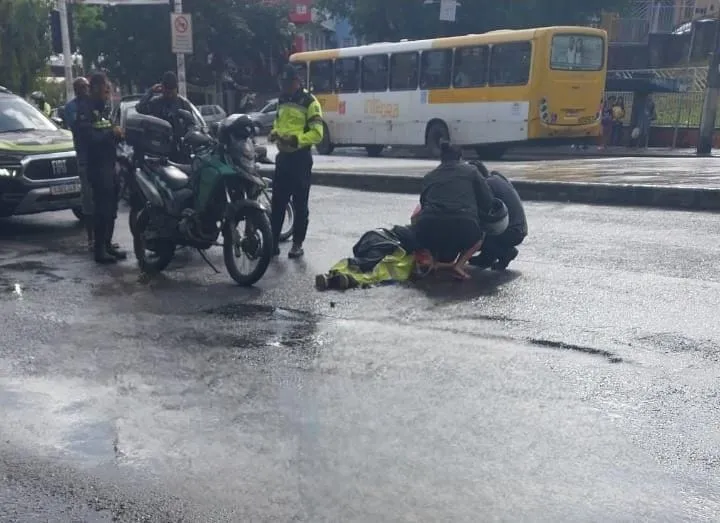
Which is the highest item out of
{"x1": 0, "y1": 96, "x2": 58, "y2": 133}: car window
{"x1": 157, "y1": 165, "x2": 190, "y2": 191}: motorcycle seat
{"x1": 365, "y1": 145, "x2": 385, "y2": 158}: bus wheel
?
{"x1": 0, "y1": 96, "x2": 58, "y2": 133}: car window

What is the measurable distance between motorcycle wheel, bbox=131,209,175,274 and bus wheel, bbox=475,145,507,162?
1571 centimetres

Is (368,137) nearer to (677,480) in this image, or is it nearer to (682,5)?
(677,480)

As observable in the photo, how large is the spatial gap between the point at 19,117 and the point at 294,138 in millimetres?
5468

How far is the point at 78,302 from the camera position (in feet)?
23.9

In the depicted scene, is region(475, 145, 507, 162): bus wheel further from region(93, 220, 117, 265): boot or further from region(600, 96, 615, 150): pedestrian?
region(93, 220, 117, 265): boot

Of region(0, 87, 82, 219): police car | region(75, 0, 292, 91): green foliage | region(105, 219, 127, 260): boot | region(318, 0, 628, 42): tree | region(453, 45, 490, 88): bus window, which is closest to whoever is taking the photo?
region(105, 219, 127, 260): boot

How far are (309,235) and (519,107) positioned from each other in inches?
493

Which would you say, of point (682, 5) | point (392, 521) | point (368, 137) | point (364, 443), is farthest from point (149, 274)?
point (682, 5)

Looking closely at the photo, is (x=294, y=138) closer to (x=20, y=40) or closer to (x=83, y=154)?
(x=83, y=154)

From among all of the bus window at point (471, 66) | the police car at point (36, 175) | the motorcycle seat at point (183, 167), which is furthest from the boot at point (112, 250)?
the bus window at point (471, 66)

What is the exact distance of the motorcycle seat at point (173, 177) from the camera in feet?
27.2

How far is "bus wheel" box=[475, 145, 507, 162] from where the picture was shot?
23.3 m

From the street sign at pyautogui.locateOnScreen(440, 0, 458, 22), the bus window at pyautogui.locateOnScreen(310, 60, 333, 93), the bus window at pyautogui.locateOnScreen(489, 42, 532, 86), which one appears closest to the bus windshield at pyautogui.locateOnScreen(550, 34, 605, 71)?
the bus window at pyautogui.locateOnScreen(489, 42, 532, 86)

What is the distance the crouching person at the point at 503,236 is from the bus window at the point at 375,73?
1740cm
